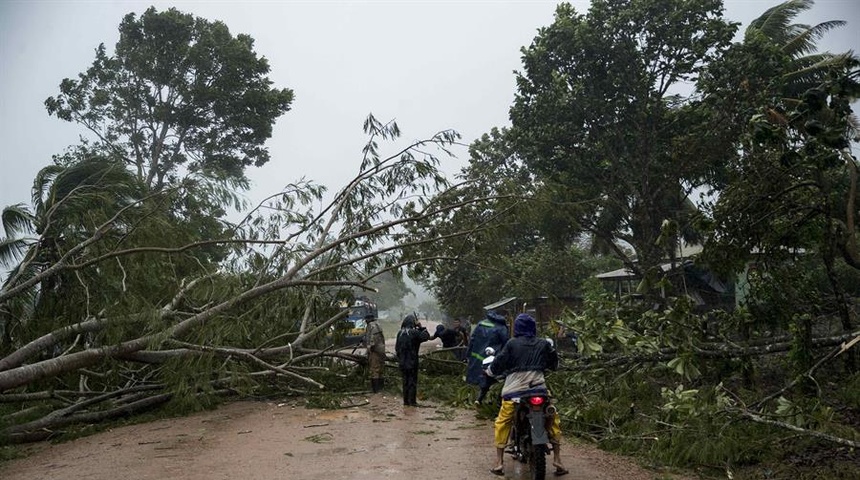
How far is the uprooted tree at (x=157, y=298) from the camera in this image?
25.4 ft

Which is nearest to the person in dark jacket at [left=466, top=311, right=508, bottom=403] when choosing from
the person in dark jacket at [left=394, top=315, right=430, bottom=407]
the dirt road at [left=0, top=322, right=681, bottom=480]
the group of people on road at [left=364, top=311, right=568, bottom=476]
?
the group of people on road at [left=364, top=311, right=568, bottom=476]

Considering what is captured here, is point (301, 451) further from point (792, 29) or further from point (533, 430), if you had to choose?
point (792, 29)

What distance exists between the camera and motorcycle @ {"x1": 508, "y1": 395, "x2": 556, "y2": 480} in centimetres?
482

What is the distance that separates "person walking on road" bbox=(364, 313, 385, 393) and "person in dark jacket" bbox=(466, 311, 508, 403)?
92.6 inches

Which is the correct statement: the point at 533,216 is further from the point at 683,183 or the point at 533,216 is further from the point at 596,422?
the point at 683,183

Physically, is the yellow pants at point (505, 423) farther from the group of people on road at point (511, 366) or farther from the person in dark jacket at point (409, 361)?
the person in dark jacket at point (409, 361)

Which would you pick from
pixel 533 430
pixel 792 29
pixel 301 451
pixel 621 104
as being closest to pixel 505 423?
pixel 533 430

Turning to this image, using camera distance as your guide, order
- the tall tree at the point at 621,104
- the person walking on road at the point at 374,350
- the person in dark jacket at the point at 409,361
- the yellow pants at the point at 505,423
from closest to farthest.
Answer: the yellow pants at the point at 505,423 < the person in dark jacket at the point at 409,361 < the person walking on road at the point at 374,350 < the tall tree at the point at 621,104

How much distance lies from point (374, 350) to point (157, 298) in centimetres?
342

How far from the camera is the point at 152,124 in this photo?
21891mm

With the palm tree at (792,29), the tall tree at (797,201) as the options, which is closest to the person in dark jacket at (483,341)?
the tall tree at (797,201)

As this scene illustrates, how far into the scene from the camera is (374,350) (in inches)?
400

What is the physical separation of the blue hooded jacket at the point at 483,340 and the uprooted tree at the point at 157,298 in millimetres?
1764

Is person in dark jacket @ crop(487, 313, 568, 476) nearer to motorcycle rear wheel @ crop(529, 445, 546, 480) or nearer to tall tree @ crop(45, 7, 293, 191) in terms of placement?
motorcycle rear wheel @ crop(529, 445, 546, 480)
